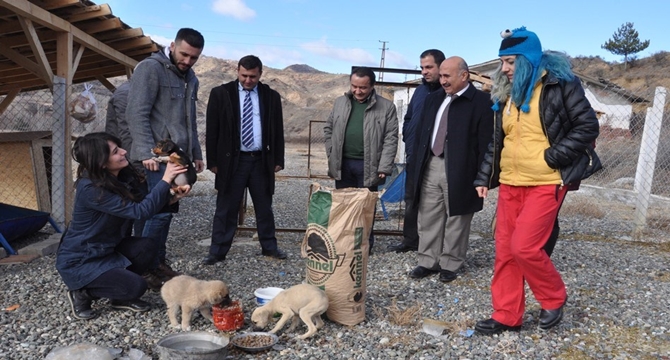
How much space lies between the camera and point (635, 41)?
3928 centimetres

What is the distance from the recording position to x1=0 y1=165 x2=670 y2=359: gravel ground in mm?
3201

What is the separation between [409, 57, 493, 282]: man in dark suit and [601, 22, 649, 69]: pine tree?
40950 mm

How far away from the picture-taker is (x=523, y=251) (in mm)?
3217

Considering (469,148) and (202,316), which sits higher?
(469,148)

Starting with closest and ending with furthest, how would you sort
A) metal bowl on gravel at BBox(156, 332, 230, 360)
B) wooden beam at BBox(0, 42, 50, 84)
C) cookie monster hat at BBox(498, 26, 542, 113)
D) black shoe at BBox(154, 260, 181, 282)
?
1. metal bowl on gravel at BBox(156, 332, 230, 360)
2. cookie monster hat at BBox(498, 26, 542, 113)
3. black shoe at BBox(154, 260, 181, 282)
4. wooden beam at BBox(0, 42, 50, 84)

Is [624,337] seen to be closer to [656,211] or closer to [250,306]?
[250,306]

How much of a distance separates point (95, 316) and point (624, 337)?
3.54 metres

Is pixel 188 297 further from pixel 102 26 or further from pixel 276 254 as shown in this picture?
pixel 102 26

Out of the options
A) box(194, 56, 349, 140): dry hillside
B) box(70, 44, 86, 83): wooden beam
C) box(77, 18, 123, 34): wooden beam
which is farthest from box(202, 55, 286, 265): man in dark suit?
box(194, 56, 349, 140): dry hillside

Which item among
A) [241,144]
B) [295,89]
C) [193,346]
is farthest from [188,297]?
[295,89]

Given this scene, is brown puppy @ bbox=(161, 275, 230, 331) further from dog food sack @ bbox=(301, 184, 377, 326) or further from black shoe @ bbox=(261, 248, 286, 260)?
black shoe @ bbox=(261, 248, 286, 260)

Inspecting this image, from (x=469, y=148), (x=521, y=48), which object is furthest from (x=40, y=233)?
(x=521, y=48)

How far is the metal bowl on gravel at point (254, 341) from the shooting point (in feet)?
10.0

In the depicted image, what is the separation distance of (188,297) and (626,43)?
145ft
